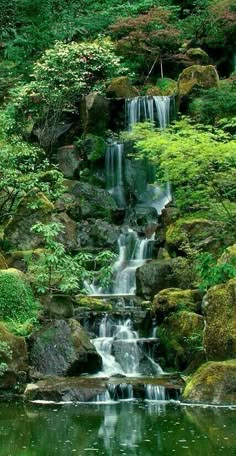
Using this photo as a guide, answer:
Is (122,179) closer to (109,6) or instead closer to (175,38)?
(175,38)

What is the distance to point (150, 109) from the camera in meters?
26.0

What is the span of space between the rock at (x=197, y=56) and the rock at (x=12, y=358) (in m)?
18.2

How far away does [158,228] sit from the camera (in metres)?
20.9

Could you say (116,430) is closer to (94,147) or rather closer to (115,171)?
(115,171)

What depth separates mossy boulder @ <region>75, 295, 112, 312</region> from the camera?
55.5ft

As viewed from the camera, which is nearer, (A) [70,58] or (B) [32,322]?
(B) [32,322]

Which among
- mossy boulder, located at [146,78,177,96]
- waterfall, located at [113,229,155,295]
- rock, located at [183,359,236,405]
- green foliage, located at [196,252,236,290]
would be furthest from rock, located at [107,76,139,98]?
rock, located at [183,359,236,405]

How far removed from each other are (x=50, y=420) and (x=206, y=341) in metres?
3.80

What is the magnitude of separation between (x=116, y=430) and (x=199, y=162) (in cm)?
597

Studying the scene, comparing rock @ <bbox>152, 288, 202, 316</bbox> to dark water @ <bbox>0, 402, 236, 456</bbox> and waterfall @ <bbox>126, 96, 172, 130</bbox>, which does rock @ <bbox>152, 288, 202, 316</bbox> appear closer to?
dark water @ <bbox>0, 402, 236, 456</bbox>

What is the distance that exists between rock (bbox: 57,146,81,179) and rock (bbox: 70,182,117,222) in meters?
1.37

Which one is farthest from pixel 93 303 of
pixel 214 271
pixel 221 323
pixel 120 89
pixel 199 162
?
pixel 120 89

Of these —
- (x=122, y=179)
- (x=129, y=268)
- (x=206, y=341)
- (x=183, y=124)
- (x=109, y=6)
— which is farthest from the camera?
(x=109, y=6)

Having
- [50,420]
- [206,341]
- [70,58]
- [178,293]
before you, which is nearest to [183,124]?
[178,293]
